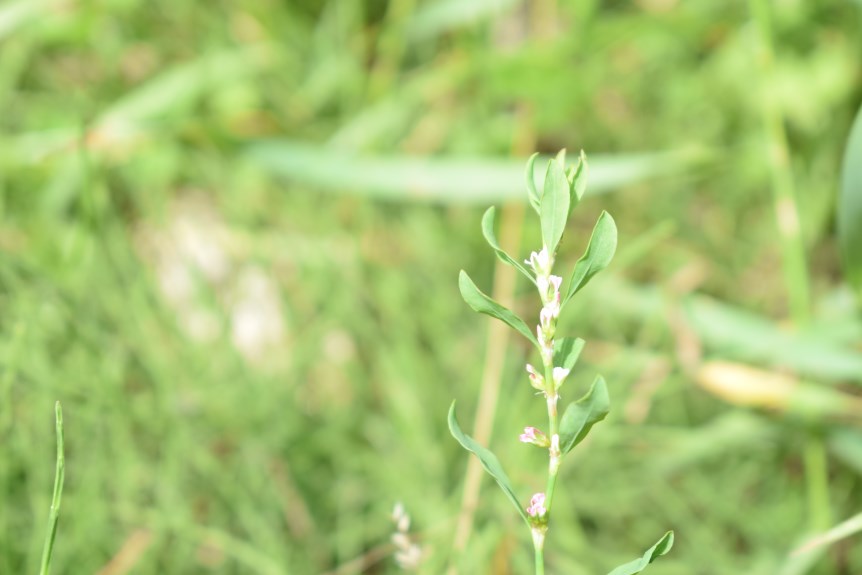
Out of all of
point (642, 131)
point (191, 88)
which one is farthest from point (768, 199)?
point (191, 88)

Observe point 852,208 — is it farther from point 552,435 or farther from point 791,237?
point 552,435

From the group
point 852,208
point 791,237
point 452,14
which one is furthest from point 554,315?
point 452,14

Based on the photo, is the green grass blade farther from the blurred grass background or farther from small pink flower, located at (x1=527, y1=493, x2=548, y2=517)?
small pink flower, located at (x1=527, y1=493, x2=548, y2=517)

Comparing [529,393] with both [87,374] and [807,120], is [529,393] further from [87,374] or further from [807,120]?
[807,120]

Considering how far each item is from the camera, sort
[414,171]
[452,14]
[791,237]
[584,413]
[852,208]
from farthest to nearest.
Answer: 1. [452,14]
2. [414,171]
3. [791,237]
4. [852,208]
5. [584,413]

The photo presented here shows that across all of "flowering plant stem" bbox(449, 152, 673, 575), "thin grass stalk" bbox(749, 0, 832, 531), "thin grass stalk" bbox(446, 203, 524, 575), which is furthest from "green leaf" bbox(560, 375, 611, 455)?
"thin grass stalk" bbox(749, 0, 832, 531)

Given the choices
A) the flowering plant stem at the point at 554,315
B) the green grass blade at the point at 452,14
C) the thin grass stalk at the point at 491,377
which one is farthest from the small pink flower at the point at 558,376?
the green grass blade at the point at 452,14

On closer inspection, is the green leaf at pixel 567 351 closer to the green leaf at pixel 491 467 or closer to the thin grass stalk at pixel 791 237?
the green leaf at pixel 491 467

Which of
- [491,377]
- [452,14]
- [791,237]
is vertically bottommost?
[491,377]
